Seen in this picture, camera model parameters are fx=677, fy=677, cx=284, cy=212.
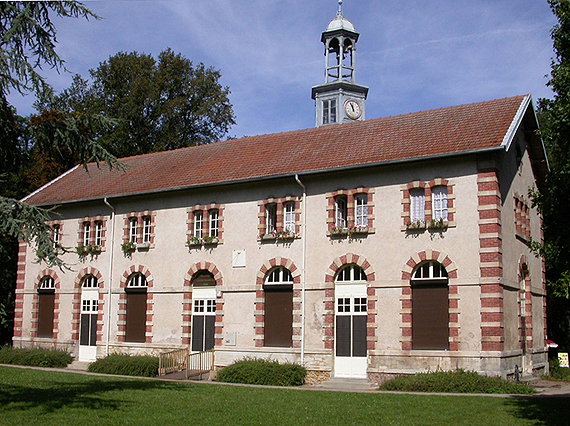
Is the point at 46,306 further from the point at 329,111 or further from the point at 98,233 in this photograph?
the point at 329,111

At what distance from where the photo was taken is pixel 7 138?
15297mm

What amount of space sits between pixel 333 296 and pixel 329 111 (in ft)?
46.9

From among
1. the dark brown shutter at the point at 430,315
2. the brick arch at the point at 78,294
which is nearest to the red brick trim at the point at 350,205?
the dark brown shutter at the point at 430,315

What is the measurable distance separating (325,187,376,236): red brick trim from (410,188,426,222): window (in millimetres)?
1349

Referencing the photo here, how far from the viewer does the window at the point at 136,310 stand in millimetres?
27406

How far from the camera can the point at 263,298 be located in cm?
2427

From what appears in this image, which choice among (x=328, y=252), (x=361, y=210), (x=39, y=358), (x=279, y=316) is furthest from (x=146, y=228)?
(x=361, y=210)

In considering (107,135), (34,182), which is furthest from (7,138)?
(107,135)

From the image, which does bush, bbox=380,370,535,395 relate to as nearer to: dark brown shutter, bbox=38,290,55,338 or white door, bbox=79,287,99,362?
white door, bbox=79,287,99,362

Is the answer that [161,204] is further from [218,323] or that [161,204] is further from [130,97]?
[130,97]

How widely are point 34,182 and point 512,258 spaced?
88.4ft

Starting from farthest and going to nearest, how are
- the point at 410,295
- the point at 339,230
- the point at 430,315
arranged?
1. the point at 339,230
2. the point at 410,295
3. the point at 430,315

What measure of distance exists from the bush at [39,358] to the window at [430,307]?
15116 mm

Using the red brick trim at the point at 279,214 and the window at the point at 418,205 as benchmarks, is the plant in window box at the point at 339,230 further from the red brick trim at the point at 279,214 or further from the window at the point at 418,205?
the window at the point at 418,205
